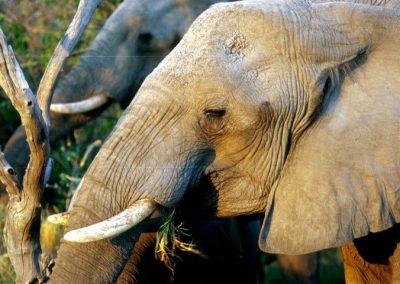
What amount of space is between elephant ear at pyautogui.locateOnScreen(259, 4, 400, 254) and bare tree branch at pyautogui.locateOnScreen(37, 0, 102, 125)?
0.96 meters

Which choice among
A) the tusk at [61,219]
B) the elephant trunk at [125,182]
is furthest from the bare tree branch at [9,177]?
the elephant trunk at [125,182]

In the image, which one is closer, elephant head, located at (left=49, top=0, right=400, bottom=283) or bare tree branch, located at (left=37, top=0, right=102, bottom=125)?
elephant head, located at (left=49, top=0, right=400, bottom=283)

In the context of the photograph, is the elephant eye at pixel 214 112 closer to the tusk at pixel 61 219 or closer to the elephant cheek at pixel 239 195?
the elephant cheek at pixel 239 195

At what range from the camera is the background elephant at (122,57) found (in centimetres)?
Result: 684

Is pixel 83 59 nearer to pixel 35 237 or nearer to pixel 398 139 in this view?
pixel 35 237

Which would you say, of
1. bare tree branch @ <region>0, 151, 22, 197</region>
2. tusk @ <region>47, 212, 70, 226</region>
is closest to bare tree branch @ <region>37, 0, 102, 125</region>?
bare tree branch @ <region>0, 151, 22, 197</region>

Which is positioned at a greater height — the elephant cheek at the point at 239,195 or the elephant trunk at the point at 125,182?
the elephant trunk at the point at 125,182

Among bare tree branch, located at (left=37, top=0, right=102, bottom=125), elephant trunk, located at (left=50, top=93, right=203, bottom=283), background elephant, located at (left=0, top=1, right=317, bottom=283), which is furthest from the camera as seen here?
background elephant, located at (left=0, top=1, right=317, bottom=283)

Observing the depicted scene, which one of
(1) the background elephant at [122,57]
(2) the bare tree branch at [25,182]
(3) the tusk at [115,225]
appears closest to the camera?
(3) the tusk at [115,225]

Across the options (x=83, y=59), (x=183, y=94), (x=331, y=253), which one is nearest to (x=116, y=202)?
(x=183, y=94)

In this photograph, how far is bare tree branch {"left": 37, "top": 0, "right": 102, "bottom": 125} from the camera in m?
4.34

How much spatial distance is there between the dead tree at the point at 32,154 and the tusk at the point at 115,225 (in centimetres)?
63

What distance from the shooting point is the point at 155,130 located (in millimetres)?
3861

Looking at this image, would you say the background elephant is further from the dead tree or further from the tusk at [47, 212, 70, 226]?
the tusk at [47, 212, 70, 226]
